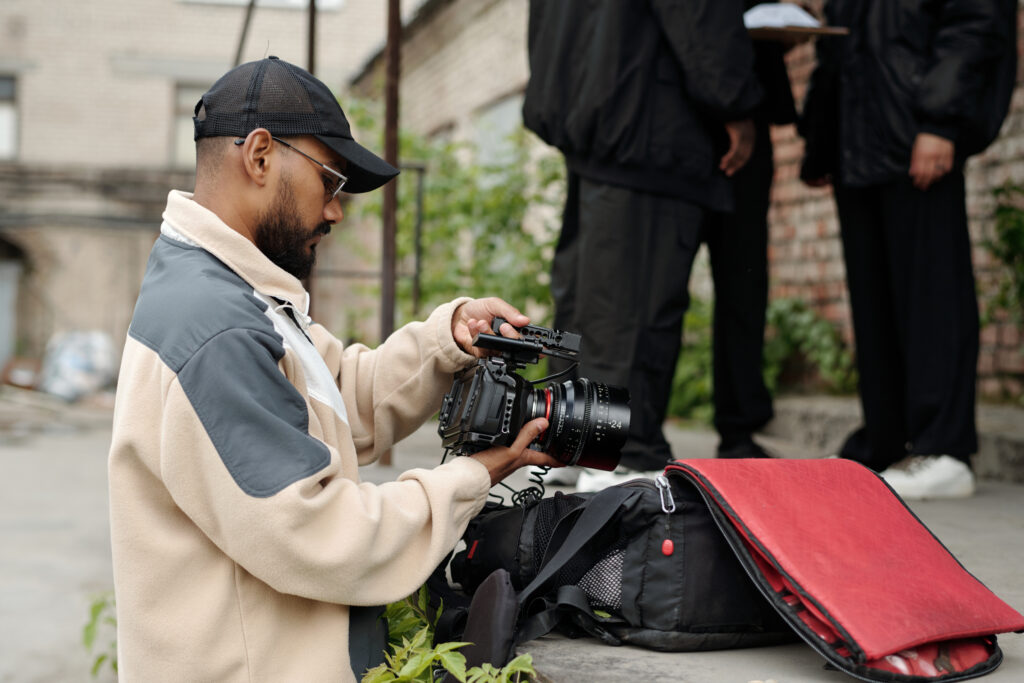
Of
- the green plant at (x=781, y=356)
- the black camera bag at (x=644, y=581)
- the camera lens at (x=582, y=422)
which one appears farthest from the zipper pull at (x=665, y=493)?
the green plant at (x=781, y=356)

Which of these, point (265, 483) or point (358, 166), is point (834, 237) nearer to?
point (358, 166)

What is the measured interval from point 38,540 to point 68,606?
3.42 feet

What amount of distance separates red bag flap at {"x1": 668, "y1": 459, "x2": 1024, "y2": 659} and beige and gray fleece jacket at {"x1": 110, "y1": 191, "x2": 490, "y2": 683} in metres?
0.44

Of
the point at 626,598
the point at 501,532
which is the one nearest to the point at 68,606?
the point at 501,532

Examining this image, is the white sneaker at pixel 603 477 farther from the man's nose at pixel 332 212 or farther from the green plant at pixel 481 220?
the green plant at pixel 481 220

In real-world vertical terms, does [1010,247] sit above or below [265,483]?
above

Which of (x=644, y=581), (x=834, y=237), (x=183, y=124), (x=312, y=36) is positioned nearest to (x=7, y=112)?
(x=183, y=124)

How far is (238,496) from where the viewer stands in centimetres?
144

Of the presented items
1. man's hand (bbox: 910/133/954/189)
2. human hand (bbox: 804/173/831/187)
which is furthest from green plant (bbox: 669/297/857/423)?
man's hand (bbox: 910/133/954/189)

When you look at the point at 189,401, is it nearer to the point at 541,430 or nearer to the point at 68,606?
the point at 541,430

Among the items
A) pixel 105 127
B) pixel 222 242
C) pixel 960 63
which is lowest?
pixel 222 242

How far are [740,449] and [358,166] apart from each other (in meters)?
1.93

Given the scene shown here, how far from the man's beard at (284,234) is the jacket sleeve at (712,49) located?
1.37 meters

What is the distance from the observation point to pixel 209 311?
152 cm
